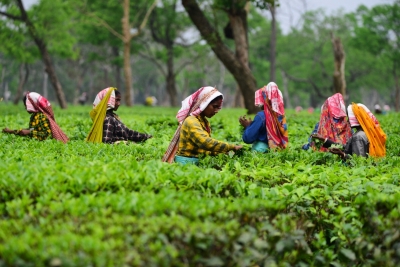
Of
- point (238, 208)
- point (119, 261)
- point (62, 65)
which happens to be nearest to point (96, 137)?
point (238, 208)

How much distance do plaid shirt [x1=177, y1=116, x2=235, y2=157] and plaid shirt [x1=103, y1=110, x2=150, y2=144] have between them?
2352 mm

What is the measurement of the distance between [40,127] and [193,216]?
5.63 metres

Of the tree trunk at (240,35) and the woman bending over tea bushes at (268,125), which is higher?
the tree trunk at (240,35)

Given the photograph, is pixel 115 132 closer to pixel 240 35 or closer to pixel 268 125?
pixel 268 125

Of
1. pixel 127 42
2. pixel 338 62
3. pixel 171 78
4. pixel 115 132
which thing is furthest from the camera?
pixel 171 78

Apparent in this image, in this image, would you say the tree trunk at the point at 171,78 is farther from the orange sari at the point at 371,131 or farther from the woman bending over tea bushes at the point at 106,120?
the orange sari at the point at 371,131

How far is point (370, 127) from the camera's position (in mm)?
7316

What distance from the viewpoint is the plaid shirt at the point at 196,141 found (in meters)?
6.21

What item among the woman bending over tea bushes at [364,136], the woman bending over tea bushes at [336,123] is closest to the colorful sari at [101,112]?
the woman bending over tea bushes at [336,123]

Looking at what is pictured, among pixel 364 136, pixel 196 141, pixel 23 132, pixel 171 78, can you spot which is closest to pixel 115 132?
pixel 23 132

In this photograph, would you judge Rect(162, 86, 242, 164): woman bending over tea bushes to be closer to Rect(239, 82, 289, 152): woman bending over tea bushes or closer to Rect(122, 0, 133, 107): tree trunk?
Rect(239, 82, 289, 152): woman bending over tea bushes

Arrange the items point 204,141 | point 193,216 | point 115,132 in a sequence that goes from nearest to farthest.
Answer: point 193,216
point 204,141
point 115,132

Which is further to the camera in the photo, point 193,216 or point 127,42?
point 127,42

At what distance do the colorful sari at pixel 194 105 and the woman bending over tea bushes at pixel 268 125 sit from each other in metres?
1.17
